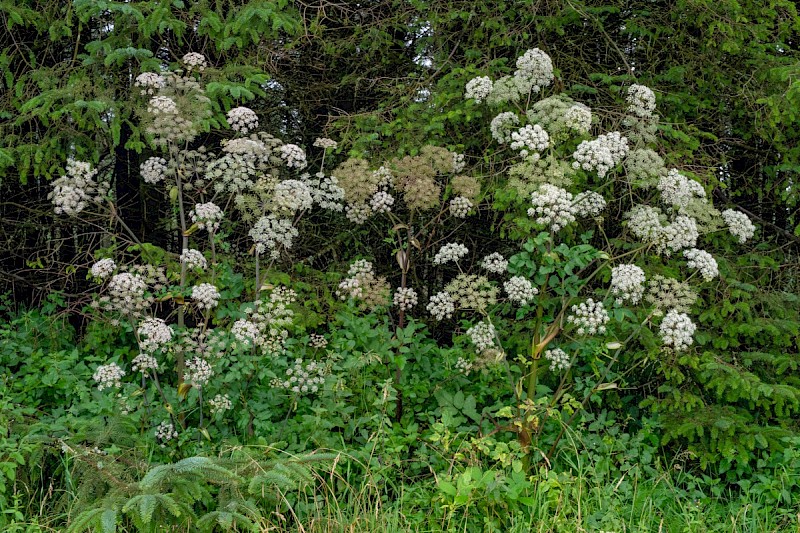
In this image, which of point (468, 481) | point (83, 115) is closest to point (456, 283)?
point (468, 481)

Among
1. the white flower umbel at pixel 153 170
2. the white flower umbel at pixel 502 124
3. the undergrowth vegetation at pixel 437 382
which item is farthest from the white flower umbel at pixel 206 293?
the white flower umbel at pixel 502 124

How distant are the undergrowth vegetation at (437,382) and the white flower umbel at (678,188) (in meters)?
0.01

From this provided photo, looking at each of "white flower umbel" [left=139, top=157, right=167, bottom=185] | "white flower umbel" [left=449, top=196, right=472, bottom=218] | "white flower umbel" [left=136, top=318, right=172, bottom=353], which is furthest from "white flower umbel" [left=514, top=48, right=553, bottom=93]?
"white flower umbel" [left=136, top=318, right=172, bottom=353]

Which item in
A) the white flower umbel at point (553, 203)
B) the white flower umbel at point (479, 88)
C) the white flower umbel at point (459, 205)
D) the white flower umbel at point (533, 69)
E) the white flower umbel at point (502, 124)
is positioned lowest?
the white flower umbel at point (459, 205)

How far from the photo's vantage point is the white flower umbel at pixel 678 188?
429 cm

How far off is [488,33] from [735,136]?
2.48 metres

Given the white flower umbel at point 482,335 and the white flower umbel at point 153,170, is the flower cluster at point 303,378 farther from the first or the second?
the white flower umbel at point 153,170

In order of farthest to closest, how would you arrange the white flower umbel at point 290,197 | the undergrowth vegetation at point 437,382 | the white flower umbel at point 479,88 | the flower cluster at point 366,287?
1. the white flower umbel at point 479,88
2. the flower cluster at point 366,287
3. the white flower umbel at point 290,197
4. the undergrowth vegetation at point 437,382

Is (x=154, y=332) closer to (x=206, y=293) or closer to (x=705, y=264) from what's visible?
(x=206, y=293)

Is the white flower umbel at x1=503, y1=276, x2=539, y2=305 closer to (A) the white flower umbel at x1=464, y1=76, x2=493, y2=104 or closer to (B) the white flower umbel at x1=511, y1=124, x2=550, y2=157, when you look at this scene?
(B) the white flower umbel at x1=511, y1=124, x2=550, y2=157

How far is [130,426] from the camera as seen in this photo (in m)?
4.23

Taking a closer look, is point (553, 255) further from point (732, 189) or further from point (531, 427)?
point (732, 189)

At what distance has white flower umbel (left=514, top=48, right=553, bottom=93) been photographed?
4735 mm

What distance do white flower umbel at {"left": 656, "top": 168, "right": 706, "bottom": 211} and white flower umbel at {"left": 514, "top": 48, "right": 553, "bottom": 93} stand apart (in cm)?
103
